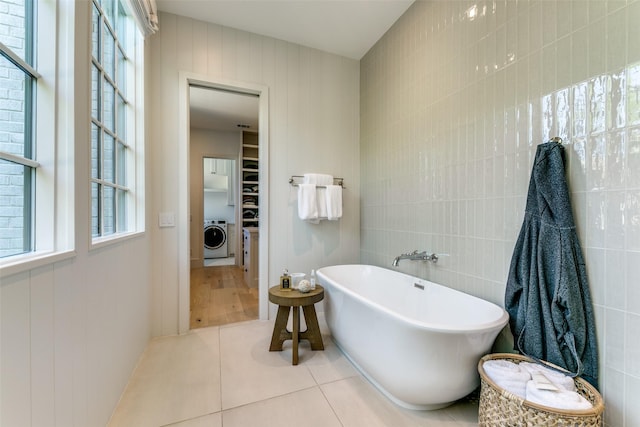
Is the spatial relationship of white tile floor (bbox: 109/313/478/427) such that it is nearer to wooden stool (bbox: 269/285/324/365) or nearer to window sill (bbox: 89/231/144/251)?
wooden stool (bbox: 269/285/324/365)

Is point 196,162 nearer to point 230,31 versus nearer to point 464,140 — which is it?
point 230,31

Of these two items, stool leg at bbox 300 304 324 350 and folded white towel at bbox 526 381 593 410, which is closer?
folded white towel at bbox 526 381 593 410

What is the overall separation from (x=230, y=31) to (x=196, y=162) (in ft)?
9.81

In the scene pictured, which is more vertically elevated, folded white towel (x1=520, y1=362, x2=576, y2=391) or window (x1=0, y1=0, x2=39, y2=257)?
window (x1=0, y1=0, x2=39, y2=257)

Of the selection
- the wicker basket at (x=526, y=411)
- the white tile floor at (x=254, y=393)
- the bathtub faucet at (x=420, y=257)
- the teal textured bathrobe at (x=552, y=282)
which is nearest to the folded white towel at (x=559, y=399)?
the wicker basket at (x=526, y=411)

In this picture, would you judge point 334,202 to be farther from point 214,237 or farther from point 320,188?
point 214,237

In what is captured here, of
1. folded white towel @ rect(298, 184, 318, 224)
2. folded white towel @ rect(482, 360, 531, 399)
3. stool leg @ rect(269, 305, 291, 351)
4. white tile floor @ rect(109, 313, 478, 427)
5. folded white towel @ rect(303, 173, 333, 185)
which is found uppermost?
folded white towel @ rect(303, 173, 333, 185)

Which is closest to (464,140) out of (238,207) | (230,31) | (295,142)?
(295,142)

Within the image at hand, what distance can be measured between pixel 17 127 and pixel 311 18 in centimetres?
227

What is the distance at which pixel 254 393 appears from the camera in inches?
61.0

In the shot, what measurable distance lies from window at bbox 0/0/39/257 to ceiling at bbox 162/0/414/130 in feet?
5.42

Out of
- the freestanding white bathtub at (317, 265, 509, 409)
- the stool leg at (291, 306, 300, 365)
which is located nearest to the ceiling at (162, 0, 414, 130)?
the freestanding white bathtub at (317, 265, 509, 409)

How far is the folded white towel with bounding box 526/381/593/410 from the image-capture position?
0.99m

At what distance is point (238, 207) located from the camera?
192 inches
